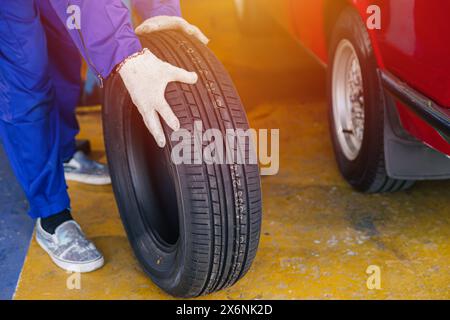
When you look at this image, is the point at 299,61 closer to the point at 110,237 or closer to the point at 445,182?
the point at 445,182

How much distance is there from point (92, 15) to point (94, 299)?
1.03m

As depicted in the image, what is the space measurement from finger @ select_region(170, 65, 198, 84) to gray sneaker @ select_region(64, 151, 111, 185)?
1.33 m

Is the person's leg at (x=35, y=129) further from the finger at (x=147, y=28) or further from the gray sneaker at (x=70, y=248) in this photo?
the finger at (x=147, y=28)

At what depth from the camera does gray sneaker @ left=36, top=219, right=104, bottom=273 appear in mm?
2564

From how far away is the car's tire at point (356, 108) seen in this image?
262 cm

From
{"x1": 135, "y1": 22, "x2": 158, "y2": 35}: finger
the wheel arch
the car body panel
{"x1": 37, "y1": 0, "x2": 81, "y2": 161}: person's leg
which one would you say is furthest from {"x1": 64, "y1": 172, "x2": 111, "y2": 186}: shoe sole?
the car body panel

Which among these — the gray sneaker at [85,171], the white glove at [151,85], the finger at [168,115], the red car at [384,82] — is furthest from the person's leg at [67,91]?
the red car at [384,82]

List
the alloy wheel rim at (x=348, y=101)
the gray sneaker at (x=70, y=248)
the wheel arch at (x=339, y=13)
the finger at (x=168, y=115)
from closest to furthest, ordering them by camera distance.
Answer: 1. the finger at (x=168, y=115)
2. the wheel arch at (x=339, y=13)
3. the gray sneaker at (x=70, y=248)
4. the alloy wheel rim at (x=348, y=101)

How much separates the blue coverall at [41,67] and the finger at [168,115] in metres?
0.20

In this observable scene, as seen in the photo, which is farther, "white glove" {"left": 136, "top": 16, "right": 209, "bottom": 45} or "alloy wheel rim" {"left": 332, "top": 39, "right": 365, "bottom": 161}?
"alloy wheel rim" {"left": 332, "top": 39, "right": 365, "bottom": 161}

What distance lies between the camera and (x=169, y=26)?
91.9 inches

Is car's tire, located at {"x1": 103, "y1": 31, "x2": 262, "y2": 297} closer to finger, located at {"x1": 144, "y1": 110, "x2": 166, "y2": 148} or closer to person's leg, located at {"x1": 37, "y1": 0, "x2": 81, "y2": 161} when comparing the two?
finger, located at {"x1": 144, "y1": 110, "x2": 166, "y2": 148}

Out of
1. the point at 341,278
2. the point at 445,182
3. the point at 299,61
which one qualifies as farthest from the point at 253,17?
the point at 341,278

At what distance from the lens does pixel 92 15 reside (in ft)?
6.50
